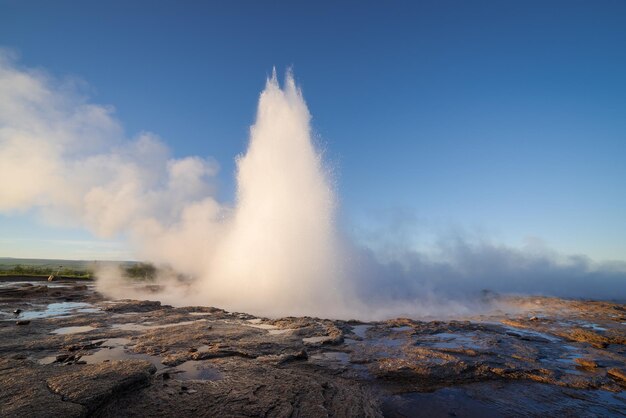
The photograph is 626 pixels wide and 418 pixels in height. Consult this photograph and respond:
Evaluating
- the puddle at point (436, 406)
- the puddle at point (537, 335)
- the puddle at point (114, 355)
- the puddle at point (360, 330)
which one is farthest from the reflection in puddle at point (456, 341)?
the puddle at point (114, 355)

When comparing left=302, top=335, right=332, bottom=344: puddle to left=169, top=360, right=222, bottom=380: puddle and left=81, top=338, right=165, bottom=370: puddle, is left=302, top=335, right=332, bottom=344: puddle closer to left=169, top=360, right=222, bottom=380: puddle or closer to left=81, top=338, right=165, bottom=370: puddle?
left=169, top=360, right=222, bottom=380: puddle

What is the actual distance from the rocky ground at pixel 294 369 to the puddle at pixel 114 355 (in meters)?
0.02

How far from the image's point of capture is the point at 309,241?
1866cm

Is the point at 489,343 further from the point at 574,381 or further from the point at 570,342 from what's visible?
the point at 570,342

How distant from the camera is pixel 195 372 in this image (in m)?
6.47

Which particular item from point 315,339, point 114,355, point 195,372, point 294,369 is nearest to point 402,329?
point 315,339

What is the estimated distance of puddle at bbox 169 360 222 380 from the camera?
6172 mm

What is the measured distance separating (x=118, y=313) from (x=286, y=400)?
1177 cm

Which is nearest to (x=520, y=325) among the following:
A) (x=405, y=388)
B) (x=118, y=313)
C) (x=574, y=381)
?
(x=574, y=381)

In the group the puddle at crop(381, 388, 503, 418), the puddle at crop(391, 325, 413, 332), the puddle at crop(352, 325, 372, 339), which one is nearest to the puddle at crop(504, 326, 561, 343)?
the puddle at crop(391, 325, 413, 332)

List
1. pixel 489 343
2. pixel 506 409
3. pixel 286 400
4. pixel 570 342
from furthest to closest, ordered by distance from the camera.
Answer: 1. pixel 570 342
2. pixel 489 343
3. pixel 506 409
4. pixel 286 400

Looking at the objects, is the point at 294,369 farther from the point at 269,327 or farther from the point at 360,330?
the point at 360,330

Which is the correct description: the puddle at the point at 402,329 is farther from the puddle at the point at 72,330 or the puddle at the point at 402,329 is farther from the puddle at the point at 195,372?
the puddle at the point at 72,330

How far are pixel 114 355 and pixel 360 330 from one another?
8197 millimetres
